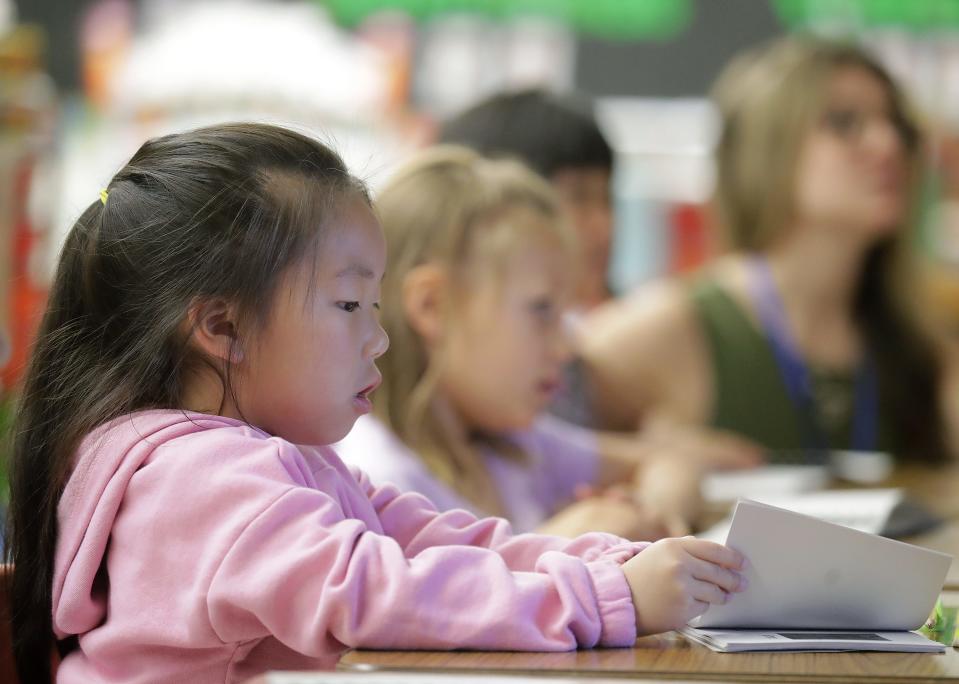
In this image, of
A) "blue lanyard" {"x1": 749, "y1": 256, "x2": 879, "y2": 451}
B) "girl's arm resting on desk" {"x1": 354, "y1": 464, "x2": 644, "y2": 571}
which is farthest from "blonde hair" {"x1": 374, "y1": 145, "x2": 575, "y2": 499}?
"blue lanyard" {"x1": 749, "y1": 256, "x2": 879, "y2": 451}

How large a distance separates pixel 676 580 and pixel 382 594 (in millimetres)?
173

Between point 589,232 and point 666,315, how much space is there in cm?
34

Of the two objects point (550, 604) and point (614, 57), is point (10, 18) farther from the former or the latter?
point (550, 604)

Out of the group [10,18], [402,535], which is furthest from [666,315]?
[10,18]

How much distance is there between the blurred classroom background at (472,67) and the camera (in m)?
4.09

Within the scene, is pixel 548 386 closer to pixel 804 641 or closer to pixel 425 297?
pixel 425 297

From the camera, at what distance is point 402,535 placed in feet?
3.18

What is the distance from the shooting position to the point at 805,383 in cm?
251

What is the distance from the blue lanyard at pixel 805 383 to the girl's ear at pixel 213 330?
1.77 metres

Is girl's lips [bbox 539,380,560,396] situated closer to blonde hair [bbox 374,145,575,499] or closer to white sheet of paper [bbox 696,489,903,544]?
blonde hair [bbox 374,145,575,499]

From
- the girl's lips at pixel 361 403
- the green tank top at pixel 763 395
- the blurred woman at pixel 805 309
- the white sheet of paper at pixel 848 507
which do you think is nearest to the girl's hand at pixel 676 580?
the girl's lips at pixel 361 403

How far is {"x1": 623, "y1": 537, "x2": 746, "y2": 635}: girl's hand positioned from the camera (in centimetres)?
80

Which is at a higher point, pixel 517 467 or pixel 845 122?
pixel 845 122

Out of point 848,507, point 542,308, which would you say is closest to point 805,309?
point 848,507
